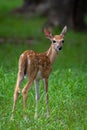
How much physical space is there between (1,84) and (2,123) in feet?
8.03

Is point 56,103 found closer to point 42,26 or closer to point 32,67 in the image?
point 32,67

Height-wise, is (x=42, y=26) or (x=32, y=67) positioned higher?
(x=42, y=26)

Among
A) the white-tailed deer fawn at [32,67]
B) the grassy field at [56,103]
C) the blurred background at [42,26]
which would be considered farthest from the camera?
the blurred background at [42,26]

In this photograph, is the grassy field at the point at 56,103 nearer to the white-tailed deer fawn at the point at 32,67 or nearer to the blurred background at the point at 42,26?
the white-tailed deer fawn at the point at 32,67

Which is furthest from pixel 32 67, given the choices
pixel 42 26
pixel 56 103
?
pixel 42 26

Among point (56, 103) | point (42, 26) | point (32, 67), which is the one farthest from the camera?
point (42, 26)

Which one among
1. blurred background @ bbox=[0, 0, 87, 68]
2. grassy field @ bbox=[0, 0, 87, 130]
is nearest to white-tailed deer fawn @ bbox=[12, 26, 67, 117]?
grassy field @ bbox=[0, 0, 87, 130]

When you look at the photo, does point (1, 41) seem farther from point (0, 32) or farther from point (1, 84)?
point (1, 84)

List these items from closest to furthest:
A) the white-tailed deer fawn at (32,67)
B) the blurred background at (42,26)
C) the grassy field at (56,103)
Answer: the grassy field at (56,103), the white-tailed deer fawn at (32,67), the blurred background at (42,26)

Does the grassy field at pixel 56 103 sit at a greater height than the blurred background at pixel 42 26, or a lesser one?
lesser

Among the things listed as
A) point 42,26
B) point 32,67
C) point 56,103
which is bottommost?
point 56,103

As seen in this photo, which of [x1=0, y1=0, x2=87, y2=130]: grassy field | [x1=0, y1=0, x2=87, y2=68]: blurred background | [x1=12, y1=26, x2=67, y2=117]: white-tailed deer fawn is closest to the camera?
[x1=0, y1=0, x2=87, y2=130]: grassy field

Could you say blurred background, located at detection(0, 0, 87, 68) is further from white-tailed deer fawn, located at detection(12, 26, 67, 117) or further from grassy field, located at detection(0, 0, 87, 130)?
white-tailed deer fawn, located at detection(12, 26, 67, 117)

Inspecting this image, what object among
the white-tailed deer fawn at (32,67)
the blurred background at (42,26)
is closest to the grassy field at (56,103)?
the white-tailed deer fawn at (32,67)
